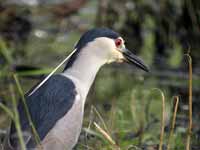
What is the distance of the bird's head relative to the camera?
19.9 feet

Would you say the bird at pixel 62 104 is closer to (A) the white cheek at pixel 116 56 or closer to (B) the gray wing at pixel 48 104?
(B) the gray wing at pixel 48 104

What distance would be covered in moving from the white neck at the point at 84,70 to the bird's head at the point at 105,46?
0.08 feet

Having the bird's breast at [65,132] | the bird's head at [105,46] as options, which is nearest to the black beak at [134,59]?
the bird's head at [105,46]

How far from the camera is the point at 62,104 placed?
5574mm

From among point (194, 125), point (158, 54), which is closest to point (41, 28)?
point (158, 54)

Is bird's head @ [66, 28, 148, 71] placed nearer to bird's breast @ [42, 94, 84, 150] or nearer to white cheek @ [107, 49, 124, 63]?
white cheek @ [107, 49, 124, 63]

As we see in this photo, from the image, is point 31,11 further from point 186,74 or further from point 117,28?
point 186,74

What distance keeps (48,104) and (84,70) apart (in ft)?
1.85

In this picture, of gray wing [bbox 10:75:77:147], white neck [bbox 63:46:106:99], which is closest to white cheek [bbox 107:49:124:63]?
white neck [bbox 63:46:106:99]

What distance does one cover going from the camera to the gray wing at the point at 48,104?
5445 millimetres

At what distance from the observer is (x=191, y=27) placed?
1065 cm

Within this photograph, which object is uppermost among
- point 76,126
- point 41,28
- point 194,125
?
point 76,126

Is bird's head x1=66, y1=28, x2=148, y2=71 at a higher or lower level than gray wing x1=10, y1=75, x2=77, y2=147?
higher

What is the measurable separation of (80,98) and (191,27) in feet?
16.9
